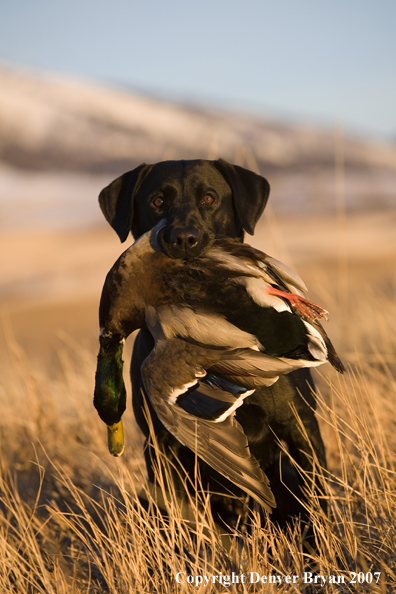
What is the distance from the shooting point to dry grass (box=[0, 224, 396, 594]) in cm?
197

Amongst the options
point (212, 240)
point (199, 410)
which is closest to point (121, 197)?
point (212, 240)

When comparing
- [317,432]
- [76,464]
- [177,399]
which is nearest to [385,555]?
[317,432]

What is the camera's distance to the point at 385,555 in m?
1.99

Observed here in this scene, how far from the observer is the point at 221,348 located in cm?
174

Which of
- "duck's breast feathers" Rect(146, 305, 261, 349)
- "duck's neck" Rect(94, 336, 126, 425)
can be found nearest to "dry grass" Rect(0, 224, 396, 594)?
"duck's neck" Rect(94, 336, 126, 425)

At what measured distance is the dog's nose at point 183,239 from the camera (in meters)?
2.12

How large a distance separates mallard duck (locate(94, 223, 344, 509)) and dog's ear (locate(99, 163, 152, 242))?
0.97 meters

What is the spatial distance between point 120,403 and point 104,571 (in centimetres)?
58

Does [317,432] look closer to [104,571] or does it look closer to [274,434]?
[274,434]

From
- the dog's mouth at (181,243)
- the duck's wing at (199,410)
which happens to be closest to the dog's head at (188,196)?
the dog's mouth at (181,243)

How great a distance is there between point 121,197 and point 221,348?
1.35 metres

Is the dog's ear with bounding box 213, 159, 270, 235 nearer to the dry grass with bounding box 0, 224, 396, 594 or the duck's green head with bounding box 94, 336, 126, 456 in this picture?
the dry grass with bounding box 0, 224, 396, 594

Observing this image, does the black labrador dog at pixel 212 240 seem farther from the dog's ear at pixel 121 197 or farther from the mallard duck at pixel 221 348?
the mallard duck at pixel 221 348

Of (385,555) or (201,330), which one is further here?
(385,555)
